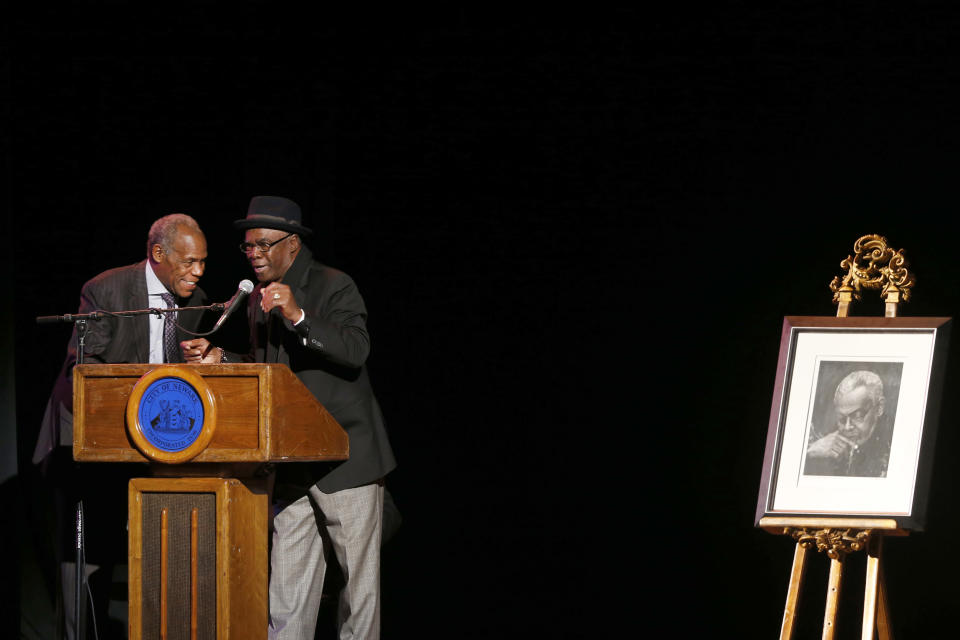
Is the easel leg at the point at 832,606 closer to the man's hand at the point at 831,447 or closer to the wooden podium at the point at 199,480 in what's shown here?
the man's hand at the point at 831,447

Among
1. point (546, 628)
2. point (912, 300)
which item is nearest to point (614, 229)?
point (912, 300)

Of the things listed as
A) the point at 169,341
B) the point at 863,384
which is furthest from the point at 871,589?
the point at 169,341

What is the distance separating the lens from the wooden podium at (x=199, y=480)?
9.30ft

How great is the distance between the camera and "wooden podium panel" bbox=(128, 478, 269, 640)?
9.33ft

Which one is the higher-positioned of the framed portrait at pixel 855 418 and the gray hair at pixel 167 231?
the gray hair at pixel 167 231

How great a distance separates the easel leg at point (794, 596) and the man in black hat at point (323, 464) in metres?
1.15

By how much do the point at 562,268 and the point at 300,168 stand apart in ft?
3.60

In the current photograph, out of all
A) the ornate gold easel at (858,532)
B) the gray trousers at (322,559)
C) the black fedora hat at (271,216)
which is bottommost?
the gray trousers at (322,559)

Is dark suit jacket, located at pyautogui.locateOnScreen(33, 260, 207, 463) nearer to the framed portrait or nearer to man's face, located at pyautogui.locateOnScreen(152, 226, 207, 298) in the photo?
man's face, located at pyautogui.locateOnScreen(152, 226, 207, 298)

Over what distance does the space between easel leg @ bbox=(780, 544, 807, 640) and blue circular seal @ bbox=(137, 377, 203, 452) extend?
5.23 ft

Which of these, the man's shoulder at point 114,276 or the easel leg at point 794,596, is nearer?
the easel leg at point 794,596

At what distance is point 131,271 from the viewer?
145 inches

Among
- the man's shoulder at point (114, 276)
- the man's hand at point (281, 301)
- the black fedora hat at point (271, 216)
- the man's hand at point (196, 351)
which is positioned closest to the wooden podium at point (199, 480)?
the man's hand at point (281, 301)

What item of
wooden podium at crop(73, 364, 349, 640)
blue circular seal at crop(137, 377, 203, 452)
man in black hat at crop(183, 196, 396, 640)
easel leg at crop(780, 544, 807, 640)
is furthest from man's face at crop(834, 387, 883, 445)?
blue circular seal at crop(137, 377, 203, 452)
